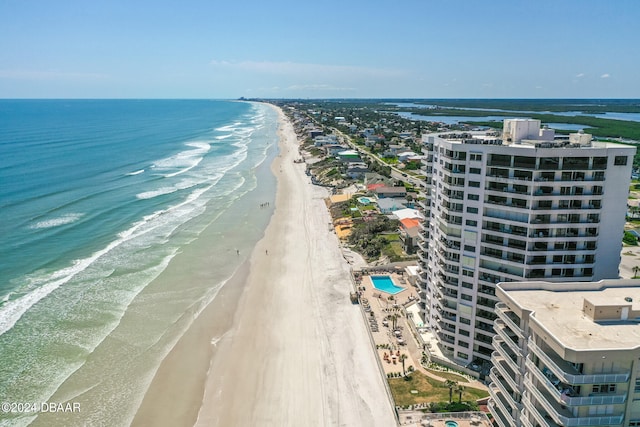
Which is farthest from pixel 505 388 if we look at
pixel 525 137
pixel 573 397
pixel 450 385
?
pixel 525 137

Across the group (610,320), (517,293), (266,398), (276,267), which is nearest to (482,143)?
(517,293)

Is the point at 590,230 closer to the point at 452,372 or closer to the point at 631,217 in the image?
the point at 452,372

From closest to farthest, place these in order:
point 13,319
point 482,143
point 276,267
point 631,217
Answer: point 482,143
point 13,319
point 276,267
point 631,217

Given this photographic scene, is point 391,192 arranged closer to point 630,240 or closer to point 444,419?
point 630,240

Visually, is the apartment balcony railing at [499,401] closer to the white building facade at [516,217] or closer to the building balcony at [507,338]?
the building balcony at [507,338]

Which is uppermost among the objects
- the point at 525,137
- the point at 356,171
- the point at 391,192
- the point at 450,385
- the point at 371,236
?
the point at 525,137

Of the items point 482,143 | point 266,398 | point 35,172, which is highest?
point 482,143
